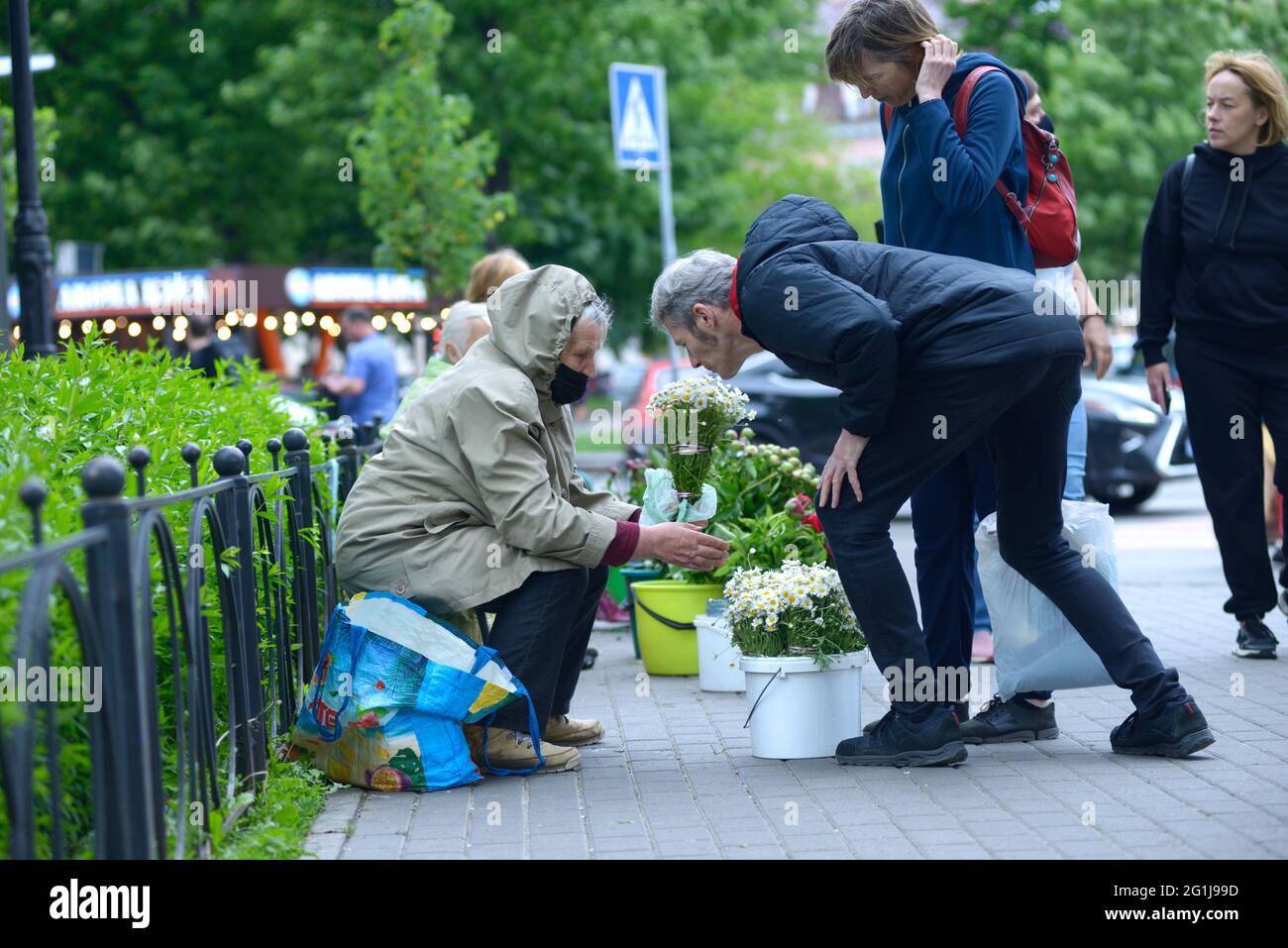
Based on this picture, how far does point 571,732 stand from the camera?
512 centimetres

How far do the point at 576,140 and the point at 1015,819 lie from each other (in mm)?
21428

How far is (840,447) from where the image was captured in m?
4.41

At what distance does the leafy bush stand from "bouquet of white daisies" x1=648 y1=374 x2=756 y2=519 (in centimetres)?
135

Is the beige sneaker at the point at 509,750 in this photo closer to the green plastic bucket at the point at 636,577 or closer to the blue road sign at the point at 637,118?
the green plastic bucket at the point at 636,577

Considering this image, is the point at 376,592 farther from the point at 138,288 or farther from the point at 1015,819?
the point at 138,288

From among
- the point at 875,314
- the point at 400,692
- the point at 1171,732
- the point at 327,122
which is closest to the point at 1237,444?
the point at 1171,732

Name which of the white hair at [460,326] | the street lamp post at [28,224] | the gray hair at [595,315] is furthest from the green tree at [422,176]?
the gray hair at [595,315]

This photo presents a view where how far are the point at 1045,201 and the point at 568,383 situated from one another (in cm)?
162

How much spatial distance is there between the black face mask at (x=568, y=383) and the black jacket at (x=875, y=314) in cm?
60

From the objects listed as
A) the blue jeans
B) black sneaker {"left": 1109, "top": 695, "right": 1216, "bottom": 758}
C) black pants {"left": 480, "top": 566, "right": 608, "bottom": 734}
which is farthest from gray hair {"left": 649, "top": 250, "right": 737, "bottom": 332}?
the blue jeans

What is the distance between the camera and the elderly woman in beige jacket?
4.55 metres

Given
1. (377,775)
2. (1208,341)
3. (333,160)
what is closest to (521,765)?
(377,775)

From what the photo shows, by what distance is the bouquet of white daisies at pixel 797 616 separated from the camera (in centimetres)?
472
